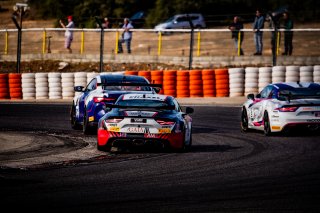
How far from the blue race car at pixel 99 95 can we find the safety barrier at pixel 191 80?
1032 centimetres

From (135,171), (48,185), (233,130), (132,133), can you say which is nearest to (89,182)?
(48,185)

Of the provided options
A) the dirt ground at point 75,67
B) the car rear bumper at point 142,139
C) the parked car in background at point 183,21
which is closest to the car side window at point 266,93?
the car rear bumper at point 142,139

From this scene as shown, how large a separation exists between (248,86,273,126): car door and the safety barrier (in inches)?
Result: 433

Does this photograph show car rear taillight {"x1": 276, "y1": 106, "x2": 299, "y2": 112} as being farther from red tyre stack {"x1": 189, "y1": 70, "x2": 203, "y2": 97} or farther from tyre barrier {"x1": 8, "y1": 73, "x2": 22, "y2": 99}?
tyre barrier {"x1": 8, "y1": 73, "x2": 22, "y2": 99}

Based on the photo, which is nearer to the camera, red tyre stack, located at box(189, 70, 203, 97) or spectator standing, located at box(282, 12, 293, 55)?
red tyre stack, located at box(189, 70, 203, 97)

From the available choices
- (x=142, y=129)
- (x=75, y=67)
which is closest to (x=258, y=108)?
(x=142, y=129)

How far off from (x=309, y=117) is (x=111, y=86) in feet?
14.4

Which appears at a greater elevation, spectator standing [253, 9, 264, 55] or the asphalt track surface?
spectator standing [253, 9, 264, 55]

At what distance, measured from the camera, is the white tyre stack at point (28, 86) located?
1316 inches

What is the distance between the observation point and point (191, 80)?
3297 centimetres

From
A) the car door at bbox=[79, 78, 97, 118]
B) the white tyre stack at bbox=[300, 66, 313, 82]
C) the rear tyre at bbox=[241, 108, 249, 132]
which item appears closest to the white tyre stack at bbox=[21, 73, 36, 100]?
the white tyre stack at bbox=[300, 66, 313, 82]

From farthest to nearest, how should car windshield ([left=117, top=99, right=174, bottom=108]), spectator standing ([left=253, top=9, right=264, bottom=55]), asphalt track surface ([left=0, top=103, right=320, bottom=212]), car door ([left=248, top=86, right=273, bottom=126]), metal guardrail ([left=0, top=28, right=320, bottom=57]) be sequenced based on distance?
metal guardrail ([left=0, top=28, right=320, bottom=57]) → spectator standing ([left=253, top=9, right=264, bottom=55]) → car door ([left=248, top=86, right=273, bottom=126]) → car windshield ([left=117, top=99, right=174, bottom=108]) → asphalt track surface ([left=0, top=103, right=320, bottom=212])

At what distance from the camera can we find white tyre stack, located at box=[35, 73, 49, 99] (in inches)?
1313

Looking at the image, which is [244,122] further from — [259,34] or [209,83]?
[259,34]
